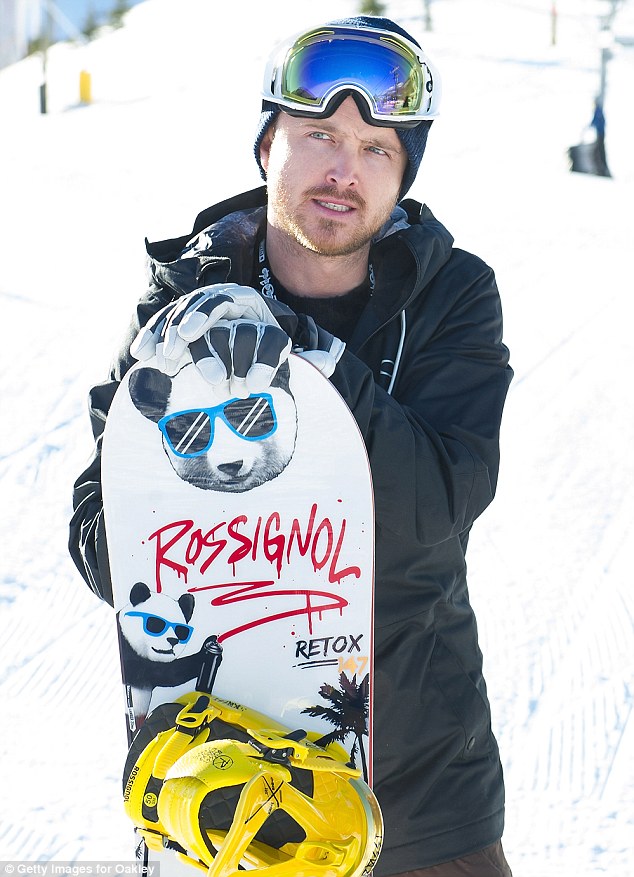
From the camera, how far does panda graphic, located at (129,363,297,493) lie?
1921 millimetres

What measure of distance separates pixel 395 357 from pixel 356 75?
55 cm

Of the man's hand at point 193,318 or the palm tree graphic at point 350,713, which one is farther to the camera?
the palm tree graphic at point 350,713

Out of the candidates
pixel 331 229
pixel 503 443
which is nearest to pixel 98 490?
pixel 331 229

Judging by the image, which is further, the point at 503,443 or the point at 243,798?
the point at 503,443

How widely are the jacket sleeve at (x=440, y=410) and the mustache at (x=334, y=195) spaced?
0.68 ft

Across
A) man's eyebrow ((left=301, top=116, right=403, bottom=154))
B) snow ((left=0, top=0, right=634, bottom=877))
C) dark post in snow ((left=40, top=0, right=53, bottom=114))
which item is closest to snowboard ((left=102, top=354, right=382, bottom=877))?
man's eyebrow ((left=301, top=116, right=403, bottom=154))

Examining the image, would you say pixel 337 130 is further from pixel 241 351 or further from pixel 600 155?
pixel 600 155

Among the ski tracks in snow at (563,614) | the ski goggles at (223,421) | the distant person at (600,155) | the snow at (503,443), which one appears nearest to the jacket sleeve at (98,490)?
the ski goggles at (223,421)

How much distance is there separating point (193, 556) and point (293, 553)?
184 millimetres

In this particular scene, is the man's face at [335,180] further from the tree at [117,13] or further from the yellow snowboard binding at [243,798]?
the tree at [117,13]

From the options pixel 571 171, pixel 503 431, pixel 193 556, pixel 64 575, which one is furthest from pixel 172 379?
pixel 571 171

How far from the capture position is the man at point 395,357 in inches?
71.6

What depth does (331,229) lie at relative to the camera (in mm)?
1990

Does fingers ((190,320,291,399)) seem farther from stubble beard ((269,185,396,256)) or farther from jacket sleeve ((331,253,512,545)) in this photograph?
stubble beard ((269,185,396,256))
